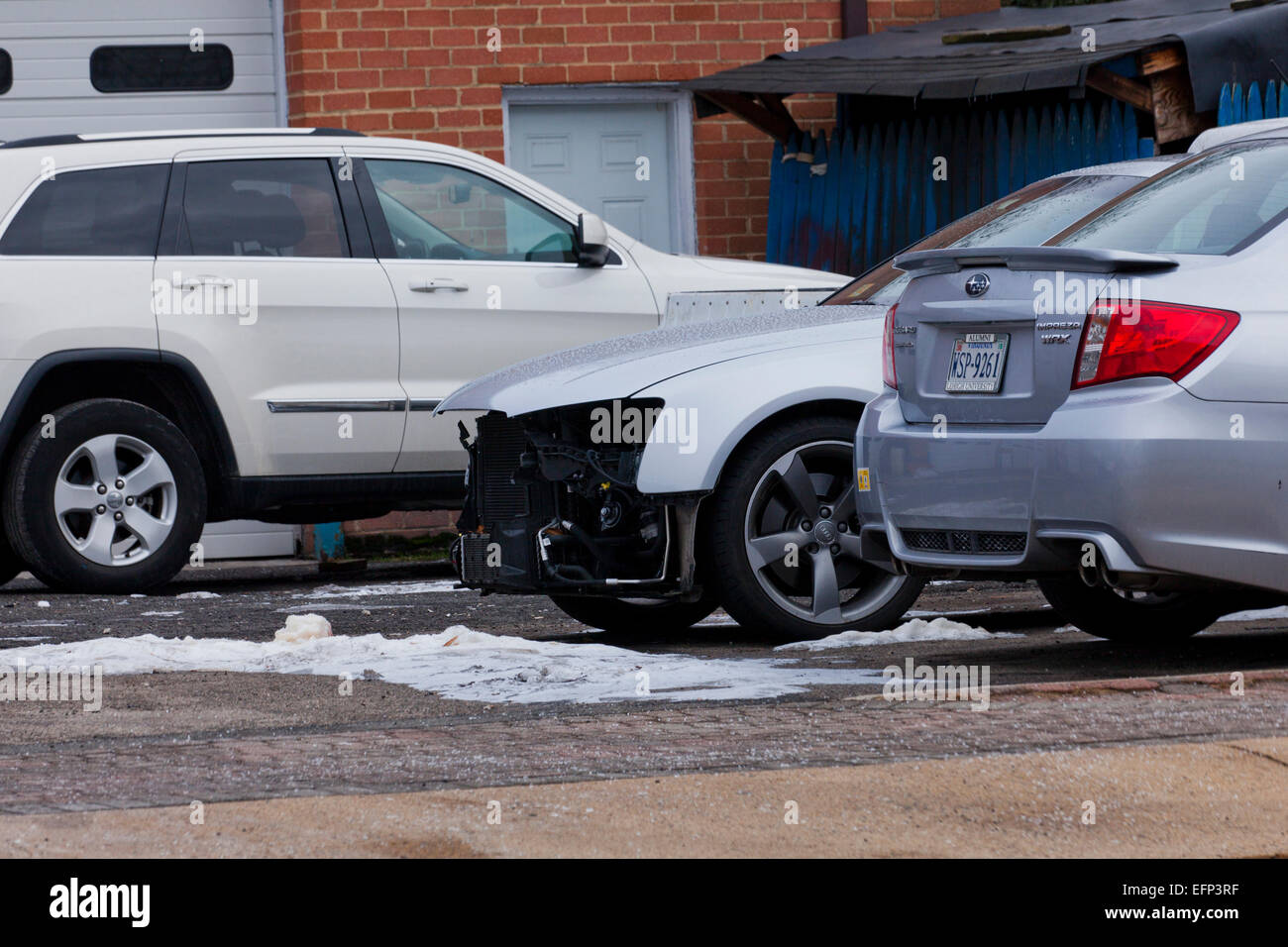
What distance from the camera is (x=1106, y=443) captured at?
19.1 feet

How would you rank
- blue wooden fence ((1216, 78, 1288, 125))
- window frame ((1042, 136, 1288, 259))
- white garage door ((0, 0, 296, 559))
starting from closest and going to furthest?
window frame ((1042, 136, 1288, 259)), blue wooden fence ((1216, 78, 1288, 125)), white garage door ((0, 0, 296, 559))

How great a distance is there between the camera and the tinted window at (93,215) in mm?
9711

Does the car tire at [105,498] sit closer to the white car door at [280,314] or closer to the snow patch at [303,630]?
the white car door at [280,314]

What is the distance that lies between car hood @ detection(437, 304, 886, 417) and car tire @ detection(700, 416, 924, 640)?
30 cm

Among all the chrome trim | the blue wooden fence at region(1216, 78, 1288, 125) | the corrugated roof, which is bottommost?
the chrome trim

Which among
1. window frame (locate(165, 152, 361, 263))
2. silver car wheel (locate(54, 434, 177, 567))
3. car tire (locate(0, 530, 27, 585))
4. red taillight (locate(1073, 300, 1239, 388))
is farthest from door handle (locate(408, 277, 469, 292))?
red taillight (locate(1073, 300, 1239, 388))

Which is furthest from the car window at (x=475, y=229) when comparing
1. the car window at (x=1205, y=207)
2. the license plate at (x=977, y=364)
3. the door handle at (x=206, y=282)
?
the license plate at (x=977, y=364)

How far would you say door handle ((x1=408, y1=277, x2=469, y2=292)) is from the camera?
33.3 ft

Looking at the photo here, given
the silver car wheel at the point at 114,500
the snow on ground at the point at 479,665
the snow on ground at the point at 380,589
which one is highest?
the silver car wheel at the point at 114,500

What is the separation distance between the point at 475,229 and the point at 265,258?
3.64ft

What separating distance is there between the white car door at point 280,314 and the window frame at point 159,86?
3.31 meters

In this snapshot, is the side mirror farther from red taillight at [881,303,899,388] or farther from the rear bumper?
the rear bumper

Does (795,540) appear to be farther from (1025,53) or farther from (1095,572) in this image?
(1025,53)

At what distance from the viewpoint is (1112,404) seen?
19.2ft
